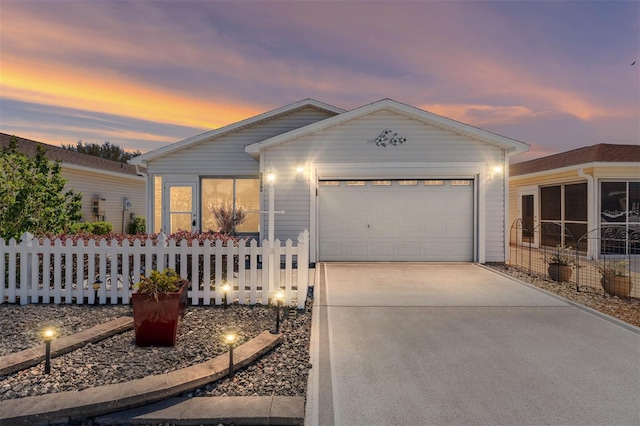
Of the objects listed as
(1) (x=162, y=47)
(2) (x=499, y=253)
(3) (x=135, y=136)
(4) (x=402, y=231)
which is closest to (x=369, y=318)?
(4) (x=402, y=231)

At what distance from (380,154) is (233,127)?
5.10 metres

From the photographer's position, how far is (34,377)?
3.02 metres

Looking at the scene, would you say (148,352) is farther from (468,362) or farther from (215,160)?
(215,160)

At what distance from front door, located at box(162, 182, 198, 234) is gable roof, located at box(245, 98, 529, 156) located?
3.32m

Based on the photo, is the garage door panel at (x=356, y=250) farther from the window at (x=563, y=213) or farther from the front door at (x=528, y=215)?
the front door at (x=528, y=215)

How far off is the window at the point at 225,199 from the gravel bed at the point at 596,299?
8.01 m

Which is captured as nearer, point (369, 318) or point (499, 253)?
point (369, 318)

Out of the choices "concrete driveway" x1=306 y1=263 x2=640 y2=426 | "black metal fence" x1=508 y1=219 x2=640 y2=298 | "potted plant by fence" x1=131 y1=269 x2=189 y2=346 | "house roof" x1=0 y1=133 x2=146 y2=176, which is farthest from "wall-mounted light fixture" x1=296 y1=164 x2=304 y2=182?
"house roof" x1=0 y1=133 x2=146 y2=176

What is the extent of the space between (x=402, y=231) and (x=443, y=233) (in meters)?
1.20

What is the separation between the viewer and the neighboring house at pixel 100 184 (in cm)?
1420

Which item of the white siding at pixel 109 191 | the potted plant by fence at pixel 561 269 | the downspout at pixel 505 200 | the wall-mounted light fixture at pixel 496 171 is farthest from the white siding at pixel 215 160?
the potted plant by fence at pixel 561 269

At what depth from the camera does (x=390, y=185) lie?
32.4 ft

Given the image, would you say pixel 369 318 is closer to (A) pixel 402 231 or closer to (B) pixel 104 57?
(A) pixel 402 231

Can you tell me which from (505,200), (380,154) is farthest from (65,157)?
(505,200)
